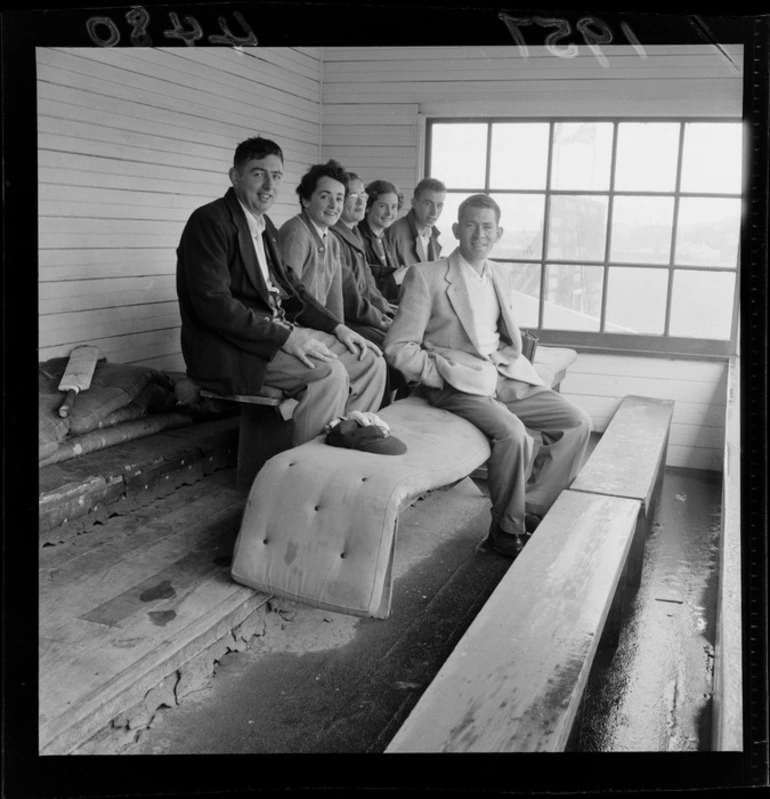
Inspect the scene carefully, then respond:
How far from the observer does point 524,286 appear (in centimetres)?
304

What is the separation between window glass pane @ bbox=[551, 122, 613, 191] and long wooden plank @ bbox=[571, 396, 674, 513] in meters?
0.99

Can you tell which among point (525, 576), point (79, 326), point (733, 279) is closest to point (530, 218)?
point (733, 279)

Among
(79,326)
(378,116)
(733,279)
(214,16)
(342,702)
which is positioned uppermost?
(378,116)

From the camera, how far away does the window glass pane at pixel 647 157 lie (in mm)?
2787

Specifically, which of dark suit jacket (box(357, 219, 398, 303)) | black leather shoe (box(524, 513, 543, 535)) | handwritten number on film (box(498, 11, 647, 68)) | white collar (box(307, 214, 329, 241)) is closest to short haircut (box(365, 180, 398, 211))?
dark suit jacket (box(357, 219, 398, 303))

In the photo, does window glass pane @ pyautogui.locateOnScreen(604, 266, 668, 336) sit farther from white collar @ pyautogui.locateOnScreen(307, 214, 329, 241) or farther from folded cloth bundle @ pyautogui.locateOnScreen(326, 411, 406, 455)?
white collar @ pyautogui.locateOnScreen(307, 214, 329, 241)

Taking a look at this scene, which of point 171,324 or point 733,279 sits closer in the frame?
point 733,279

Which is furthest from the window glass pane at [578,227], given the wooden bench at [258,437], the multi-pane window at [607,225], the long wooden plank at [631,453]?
the wooden bench at [258,437]

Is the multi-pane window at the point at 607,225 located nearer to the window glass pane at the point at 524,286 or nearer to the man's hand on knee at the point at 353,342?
the window glass pane at the point at 524,286

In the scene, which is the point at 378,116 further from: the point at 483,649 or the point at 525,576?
the point at 483,649

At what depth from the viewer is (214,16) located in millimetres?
1434

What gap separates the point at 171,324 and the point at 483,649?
88.7 inches

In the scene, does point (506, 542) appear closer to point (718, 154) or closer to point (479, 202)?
point (479, 202)

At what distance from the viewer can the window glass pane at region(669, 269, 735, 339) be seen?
2672 millimetres
